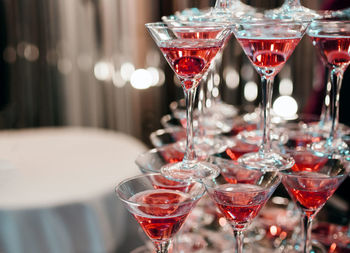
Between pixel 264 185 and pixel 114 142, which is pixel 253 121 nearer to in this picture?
pixel 264 185

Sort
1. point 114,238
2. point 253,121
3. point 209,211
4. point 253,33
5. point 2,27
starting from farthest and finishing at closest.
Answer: point 2,27, point 114,238, point 209,211, point 253,121, point 253,33

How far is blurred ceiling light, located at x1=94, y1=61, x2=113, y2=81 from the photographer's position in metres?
3.54

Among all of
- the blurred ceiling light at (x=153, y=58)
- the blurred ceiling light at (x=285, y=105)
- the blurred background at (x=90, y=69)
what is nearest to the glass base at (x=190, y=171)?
the blurred ceiling light at (x=285, y=105)

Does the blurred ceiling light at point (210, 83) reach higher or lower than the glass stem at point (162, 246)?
higher

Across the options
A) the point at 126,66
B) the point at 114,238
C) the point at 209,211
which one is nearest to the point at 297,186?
the point at 209,211

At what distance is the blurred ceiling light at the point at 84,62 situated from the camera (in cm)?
353

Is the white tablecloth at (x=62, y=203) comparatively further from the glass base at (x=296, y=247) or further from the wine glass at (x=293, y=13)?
the wine glass at (x=293, y=13)

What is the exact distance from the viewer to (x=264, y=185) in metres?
0.82

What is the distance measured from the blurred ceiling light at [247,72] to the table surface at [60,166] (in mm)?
1105

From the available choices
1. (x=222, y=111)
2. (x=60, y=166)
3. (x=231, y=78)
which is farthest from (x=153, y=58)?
(x=222, y=111)

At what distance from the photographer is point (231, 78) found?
3348 mm

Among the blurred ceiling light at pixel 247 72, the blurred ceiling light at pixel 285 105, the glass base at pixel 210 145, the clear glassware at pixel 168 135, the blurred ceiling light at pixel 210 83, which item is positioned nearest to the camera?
the glass base at pixel 210 145

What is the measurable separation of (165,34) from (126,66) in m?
2.75

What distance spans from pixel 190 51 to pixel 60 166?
1541mm
